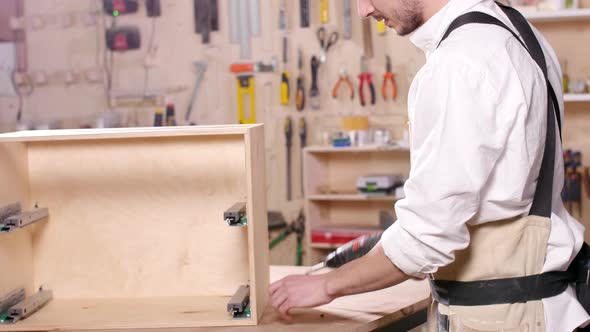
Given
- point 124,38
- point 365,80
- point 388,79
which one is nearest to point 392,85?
point 388,79

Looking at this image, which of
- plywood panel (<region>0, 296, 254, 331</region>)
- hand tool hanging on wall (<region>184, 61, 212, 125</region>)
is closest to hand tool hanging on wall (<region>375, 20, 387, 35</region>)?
hand tool hanging on wall (<region>184, 61, 212, 125</region>)

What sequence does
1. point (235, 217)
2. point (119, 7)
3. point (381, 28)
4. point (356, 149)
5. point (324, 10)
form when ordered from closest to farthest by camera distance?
1. point (235, 217)
2. point (356, 149)
3. point (381, 28)
4. point (324, 10)
5. point (119, 7)

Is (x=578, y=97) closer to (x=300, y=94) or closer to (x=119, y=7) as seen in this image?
(x=300, y=94)

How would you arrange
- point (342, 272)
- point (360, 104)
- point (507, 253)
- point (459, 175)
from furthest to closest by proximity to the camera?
point (360, 104) < point (342, 272) < point (507, 253) < point (459, 175)

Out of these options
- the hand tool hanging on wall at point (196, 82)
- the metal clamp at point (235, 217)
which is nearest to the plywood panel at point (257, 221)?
the metal clamp at point (235, 217)

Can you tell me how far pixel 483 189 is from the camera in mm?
1395

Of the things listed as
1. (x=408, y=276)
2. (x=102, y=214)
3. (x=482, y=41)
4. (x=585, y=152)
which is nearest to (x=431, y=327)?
(x=408, y=276)

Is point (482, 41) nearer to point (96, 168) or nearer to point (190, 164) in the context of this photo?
point (190, 164)

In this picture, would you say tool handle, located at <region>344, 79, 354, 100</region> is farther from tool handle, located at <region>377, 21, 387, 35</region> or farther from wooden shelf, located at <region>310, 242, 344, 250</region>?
wooden shelf, located at <region>310, 242, 344, 250</region>

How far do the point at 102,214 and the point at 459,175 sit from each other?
1098 millimetres

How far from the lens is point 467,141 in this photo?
1.33 meters

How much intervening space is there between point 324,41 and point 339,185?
0.90 meters

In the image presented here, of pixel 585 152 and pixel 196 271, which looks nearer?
pixel 196 271

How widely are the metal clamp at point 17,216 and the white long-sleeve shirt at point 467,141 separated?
95 cm
